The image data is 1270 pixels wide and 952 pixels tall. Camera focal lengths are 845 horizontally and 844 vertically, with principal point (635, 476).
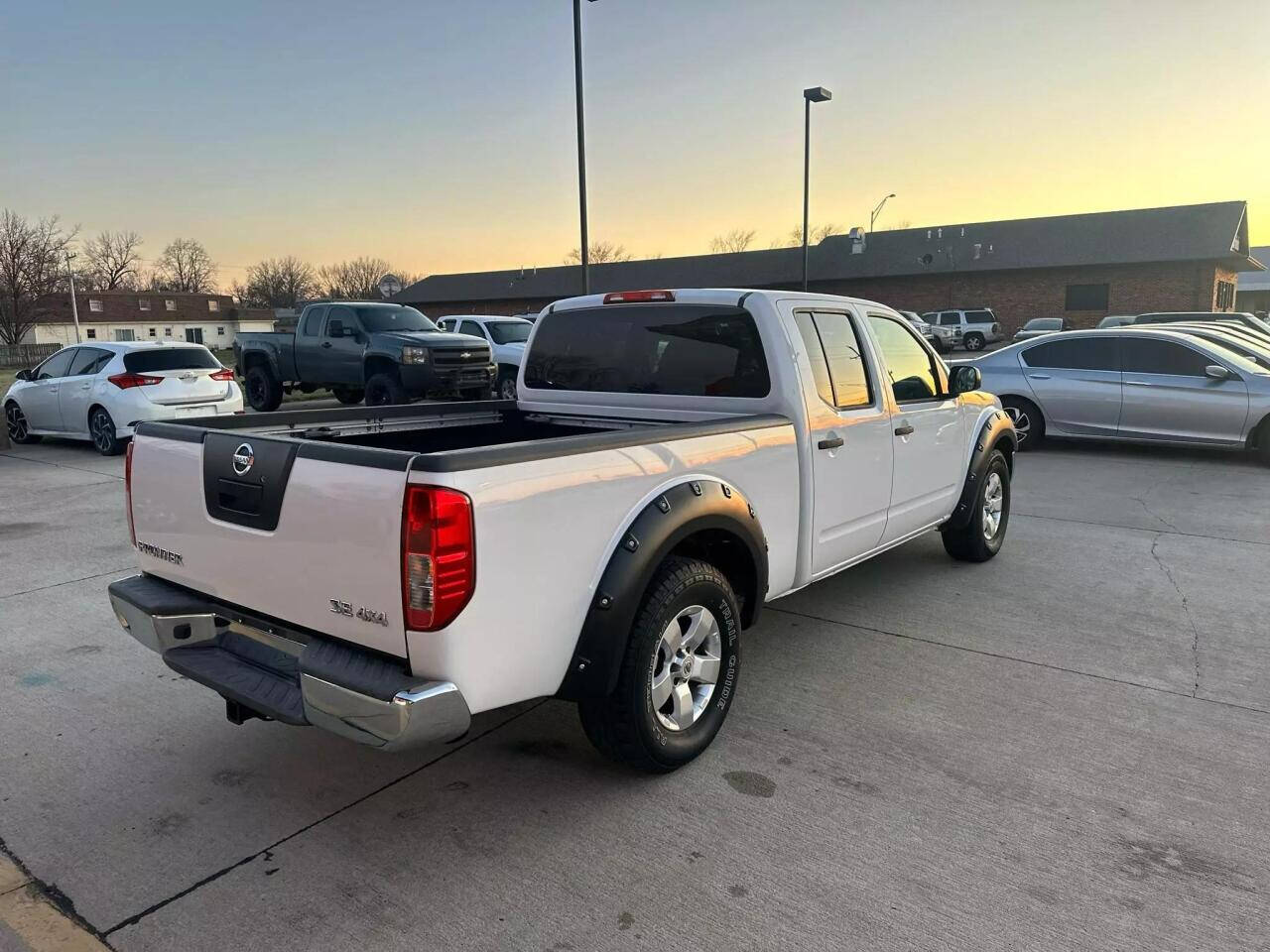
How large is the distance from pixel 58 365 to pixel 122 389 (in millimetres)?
2042

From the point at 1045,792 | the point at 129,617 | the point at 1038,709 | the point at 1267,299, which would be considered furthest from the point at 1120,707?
the point at 1267,299

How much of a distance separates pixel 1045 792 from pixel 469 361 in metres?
13.2

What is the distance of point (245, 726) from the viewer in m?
3.78

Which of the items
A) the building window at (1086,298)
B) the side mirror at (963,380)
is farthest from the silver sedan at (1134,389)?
the building window at (1086,298)

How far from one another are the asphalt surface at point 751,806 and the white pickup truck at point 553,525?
0.71ft

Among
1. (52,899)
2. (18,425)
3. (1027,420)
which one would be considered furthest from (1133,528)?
(18,425)

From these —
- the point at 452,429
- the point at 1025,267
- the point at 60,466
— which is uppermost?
the point at 1025,267

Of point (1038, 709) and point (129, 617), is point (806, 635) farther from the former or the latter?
point (129, 617)

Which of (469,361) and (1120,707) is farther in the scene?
(469,361)

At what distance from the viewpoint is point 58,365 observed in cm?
1252

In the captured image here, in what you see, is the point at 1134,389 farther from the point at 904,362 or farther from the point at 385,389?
the point at 385,389

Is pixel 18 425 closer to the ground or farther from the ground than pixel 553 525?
closer to the ground

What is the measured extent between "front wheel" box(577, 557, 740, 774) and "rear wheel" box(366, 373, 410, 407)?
12.3m

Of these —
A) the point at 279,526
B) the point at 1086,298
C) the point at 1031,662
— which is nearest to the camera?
the point at 279,526
